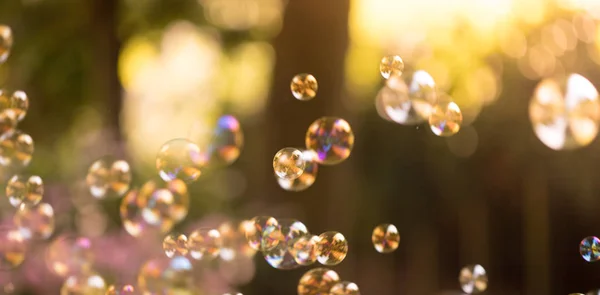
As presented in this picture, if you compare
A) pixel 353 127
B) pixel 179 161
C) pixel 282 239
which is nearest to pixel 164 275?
pixel 179 161

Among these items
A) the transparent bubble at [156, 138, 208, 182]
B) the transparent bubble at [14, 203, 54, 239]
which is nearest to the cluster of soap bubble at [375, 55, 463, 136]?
the transparent bubble at [156, 138, 208, 182]

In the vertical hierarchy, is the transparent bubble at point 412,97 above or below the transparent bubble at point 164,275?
above

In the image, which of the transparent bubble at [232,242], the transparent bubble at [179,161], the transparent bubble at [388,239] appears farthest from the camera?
the transparent bubble at [232,242]

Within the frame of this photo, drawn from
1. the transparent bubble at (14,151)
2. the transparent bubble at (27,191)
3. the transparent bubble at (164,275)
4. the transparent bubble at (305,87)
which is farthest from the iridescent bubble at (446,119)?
the transparent bubble at (14,151)

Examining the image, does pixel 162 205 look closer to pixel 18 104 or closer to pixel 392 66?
pixel 18 104

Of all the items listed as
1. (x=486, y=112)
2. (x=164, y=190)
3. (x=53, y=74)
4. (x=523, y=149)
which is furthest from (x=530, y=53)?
(x=53, y=74)

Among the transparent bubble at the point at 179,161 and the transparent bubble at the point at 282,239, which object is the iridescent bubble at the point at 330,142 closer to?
the transparent bubble at the point at 282,239
